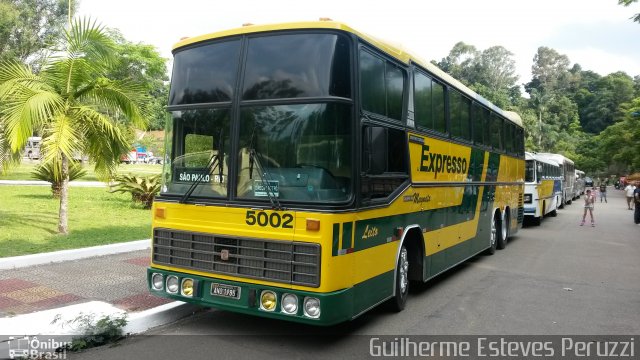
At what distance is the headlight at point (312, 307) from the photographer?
455 centimetres

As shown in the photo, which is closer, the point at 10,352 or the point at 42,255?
the point at 10,352

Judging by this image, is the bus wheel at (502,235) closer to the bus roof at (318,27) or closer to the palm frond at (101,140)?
the bus roof at (318,27)

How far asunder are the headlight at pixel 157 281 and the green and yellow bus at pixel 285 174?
0.05 feet

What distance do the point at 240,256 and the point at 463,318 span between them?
9.92 feet

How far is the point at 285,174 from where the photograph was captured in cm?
477

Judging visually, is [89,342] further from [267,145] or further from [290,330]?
[267,145]

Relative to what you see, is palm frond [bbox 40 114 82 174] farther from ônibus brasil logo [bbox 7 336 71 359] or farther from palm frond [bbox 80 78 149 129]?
ônibus brasil logo [bbox 7 336 71 359]

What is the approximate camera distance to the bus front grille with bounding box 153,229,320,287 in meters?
4.59

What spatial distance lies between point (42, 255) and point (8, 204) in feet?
28.2

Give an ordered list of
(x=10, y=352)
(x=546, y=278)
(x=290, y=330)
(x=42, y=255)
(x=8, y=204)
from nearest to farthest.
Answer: (x=10, y=352), (x=290, y=330), (x=42, y=255), (x=546, y=278), (x=8, y=204)

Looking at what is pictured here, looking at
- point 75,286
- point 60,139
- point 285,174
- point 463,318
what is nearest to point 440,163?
point 463,318

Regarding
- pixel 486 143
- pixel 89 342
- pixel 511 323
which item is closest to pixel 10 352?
pixel 89 342

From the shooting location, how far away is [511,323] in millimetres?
6066

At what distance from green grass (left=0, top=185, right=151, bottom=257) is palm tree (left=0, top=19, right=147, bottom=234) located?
2.48 ft
